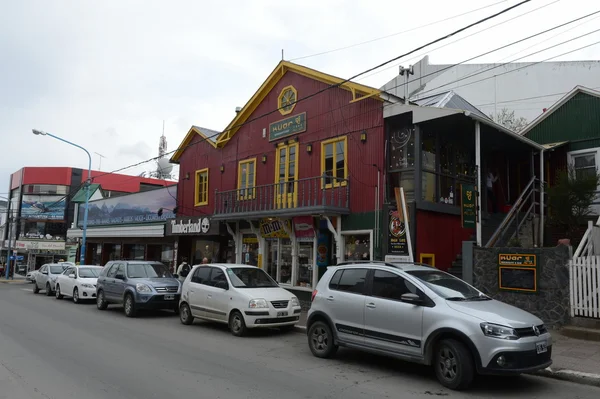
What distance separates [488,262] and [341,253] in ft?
15.3

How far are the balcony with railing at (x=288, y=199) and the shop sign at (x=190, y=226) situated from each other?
2.65 ft

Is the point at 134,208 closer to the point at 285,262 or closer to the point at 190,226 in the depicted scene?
the point at 190,226

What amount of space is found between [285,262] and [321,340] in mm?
8460

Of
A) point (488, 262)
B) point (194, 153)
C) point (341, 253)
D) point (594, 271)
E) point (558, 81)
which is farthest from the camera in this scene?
point (558, 81)

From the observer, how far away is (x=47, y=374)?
717 cm

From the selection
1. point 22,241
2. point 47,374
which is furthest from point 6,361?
point 22,241

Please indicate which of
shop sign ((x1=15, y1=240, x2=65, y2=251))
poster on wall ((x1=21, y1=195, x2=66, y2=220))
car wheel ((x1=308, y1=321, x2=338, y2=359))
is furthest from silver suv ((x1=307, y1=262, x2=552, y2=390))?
poster on wall ((x1=21, y1=195, x2=66, y2=220))

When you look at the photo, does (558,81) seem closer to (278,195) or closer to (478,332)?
(278,195)

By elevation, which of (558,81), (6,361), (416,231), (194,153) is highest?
(558,81)

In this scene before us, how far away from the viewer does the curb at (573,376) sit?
6906mm

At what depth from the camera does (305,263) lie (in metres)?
16.2

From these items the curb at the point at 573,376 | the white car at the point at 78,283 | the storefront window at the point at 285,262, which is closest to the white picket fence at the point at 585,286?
the curb at the point at 573,376

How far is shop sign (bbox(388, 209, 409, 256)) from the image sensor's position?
13.0m

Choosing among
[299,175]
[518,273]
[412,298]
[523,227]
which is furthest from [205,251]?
Answer: [412,298]
